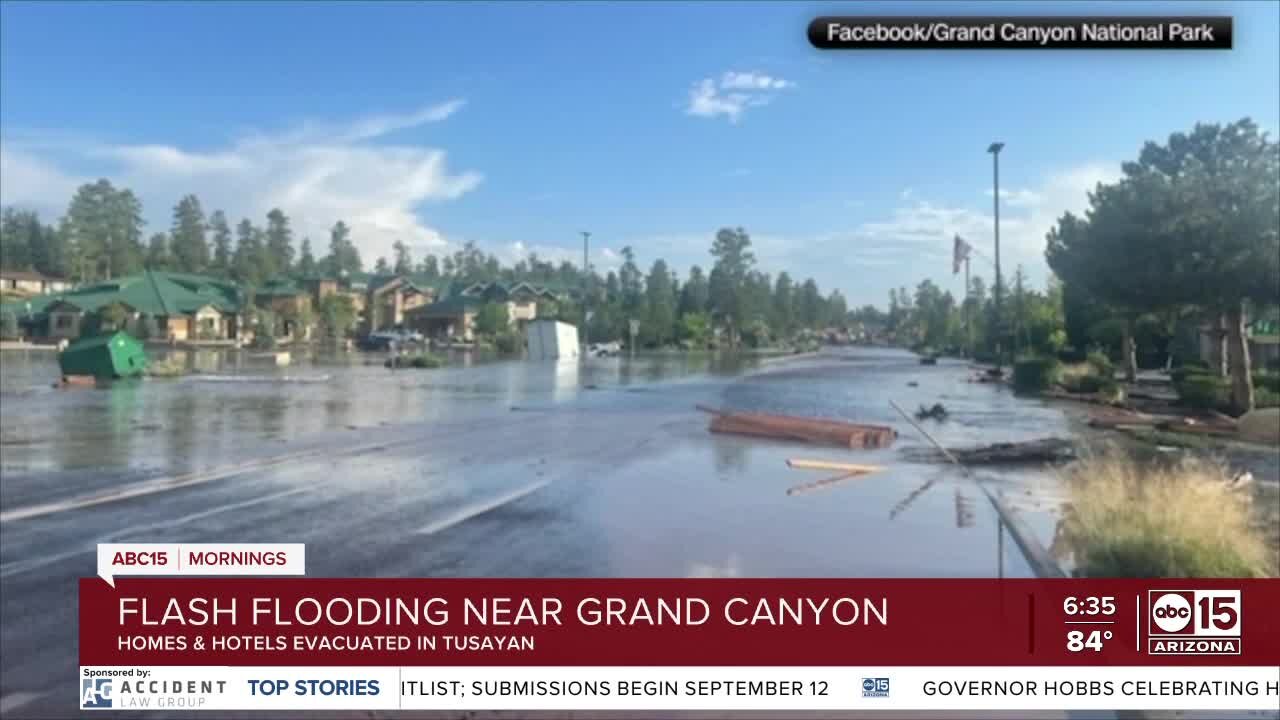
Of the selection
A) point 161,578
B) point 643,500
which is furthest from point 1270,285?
point 161,578

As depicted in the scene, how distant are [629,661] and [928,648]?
114cm

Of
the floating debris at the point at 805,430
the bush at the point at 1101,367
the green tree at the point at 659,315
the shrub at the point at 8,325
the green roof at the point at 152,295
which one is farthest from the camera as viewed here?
the green roof at the point at 152,295

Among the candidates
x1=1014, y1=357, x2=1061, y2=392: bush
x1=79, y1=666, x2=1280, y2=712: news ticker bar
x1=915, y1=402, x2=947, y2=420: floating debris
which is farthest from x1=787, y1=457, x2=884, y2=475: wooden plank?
A: x1=1014, y1=357, x2=1061, y2=392: bush

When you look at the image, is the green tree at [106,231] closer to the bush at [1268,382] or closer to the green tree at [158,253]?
the green tree at [158,253]

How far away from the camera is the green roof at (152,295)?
64.4m

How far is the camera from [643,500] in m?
10.7

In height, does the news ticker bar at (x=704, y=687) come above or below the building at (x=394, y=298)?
below

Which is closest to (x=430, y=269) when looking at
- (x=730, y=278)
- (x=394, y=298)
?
(x=394, y=298)

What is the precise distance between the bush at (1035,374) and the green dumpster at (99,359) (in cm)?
2887

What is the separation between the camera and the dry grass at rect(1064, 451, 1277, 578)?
669cm

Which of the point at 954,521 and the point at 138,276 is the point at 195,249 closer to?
the point at 138,276

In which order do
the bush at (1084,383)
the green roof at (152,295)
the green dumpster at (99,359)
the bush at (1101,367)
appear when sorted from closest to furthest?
the bush at (1084,383) < the green dumpster at (99,359) < the bush at (1101,367) < the green roof at (152,295)

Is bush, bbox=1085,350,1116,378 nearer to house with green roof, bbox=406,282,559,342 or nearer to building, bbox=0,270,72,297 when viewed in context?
house with green roof, bbox=406,282,559,342

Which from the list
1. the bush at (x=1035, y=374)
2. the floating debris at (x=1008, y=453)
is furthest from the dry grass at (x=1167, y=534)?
the bush at (x=1035, y=374)
